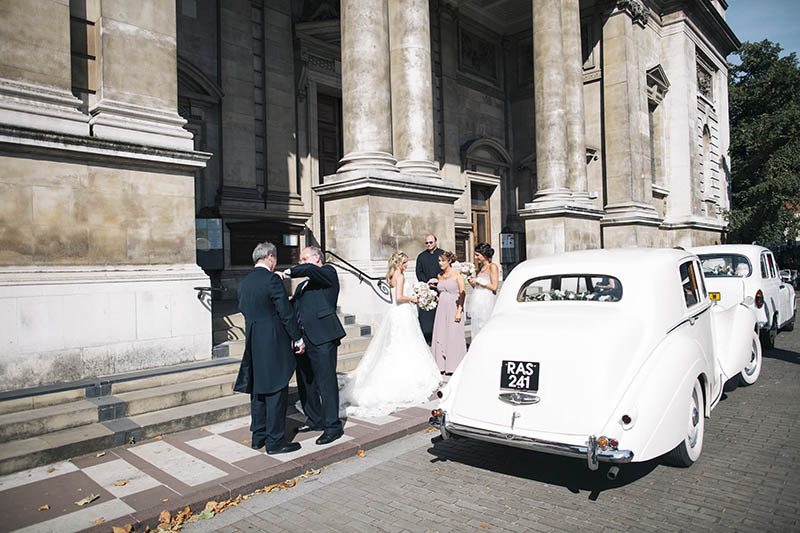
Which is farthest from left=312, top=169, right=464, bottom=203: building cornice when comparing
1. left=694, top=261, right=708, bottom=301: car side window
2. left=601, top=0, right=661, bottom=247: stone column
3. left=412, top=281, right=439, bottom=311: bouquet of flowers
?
left=601, top=0, right=661, bottom=247: stone column

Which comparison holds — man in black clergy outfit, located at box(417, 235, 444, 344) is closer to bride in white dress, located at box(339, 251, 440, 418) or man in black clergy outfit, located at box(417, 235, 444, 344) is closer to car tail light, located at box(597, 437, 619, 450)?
bride in white dress, located at box(339, 251, 440, 418)

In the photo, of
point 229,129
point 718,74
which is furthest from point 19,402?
point 718,74

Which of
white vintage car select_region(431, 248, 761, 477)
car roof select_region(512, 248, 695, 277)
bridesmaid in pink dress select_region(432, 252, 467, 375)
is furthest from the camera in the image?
bridesmaid in pink dress select_region(432, 252, 467, 375)

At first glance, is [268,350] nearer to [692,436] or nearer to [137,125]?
[692,436]

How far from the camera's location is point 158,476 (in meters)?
4.69

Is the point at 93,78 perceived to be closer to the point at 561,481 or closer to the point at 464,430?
the point at 464,430

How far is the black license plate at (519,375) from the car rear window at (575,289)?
3.80 feet

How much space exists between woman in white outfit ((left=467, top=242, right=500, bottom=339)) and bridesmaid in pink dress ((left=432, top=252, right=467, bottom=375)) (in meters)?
0.34

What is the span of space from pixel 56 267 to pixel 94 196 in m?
0.99

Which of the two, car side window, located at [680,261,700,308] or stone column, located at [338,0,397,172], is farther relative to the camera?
stone column, located at [338,0,397,172]

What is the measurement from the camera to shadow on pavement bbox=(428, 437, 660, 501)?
4.52 m

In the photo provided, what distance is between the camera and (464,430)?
4.57 meters

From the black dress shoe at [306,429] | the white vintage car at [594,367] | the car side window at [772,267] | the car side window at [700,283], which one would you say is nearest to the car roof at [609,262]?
the white vintage car at [594,367]

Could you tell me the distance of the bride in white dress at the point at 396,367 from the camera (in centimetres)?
698
